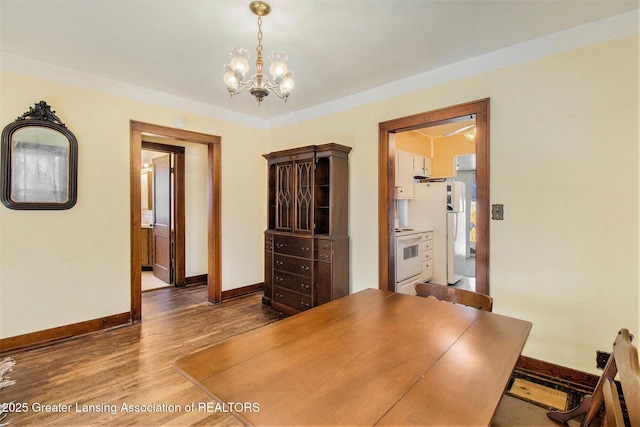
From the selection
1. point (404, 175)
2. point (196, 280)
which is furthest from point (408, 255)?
point (196, 280)

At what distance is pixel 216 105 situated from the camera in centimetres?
398

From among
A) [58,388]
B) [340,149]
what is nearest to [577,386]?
[340,149]

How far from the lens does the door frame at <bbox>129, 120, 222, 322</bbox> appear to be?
132 inches

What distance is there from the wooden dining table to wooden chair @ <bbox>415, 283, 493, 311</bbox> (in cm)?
23

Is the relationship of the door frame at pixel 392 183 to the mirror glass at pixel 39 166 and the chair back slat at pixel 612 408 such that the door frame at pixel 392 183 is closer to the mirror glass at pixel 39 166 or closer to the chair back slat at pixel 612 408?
the chair back slat at pixel 612 408

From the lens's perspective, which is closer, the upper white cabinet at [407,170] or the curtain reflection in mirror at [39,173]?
the curtain reflection in mirror at [39,173]

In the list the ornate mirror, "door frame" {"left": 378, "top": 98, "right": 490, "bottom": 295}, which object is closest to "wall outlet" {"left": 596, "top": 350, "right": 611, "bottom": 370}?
"door frame" {"left": 378, "top": 98, "right": 490, "bottom": 295}

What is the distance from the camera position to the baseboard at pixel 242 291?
423cm

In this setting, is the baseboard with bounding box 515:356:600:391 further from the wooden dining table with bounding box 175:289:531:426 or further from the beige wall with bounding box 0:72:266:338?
the beige wall with bounding box 0:72:266:338

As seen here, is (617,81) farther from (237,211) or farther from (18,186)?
(18,186)

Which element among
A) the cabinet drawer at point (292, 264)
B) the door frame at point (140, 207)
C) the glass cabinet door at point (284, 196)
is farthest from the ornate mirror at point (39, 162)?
the cabinet drawer at point (292, 264)

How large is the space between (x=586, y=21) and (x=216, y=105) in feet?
12.3

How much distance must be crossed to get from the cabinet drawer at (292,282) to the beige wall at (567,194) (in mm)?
1871

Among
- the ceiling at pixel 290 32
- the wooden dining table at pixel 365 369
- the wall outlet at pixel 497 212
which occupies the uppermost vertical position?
the ceiling at pixel 290 32
